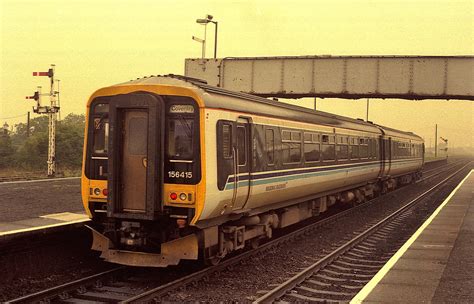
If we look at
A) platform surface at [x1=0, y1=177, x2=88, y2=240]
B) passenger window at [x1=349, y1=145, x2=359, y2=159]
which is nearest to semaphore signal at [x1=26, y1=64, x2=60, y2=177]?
platform surface at [x1=0, y1=177, x2=88, y2=240]

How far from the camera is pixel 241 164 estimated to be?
35.5ft

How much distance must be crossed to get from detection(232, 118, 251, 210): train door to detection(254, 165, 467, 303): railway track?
6.33 ft

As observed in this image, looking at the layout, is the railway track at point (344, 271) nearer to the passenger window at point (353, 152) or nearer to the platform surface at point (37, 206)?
the passenger window at point (353, 152)

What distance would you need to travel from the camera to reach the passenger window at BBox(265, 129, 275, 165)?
12184mm

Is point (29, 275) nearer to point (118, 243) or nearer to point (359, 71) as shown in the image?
point (118, 243)

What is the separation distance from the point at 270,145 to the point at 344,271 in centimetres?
333

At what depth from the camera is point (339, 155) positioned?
1814cm

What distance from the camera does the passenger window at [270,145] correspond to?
40.0 feet

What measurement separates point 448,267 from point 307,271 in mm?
2824

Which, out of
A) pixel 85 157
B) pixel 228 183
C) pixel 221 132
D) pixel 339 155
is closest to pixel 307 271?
pixel 228 183

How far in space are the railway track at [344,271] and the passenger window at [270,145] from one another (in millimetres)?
2600

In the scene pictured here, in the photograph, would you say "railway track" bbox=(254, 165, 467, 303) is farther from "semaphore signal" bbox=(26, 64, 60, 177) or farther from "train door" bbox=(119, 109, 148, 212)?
"semaphore signal" bbox=(26, 64, 60, 177)

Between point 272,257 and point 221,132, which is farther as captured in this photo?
point 272,257

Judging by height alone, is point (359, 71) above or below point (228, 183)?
above
